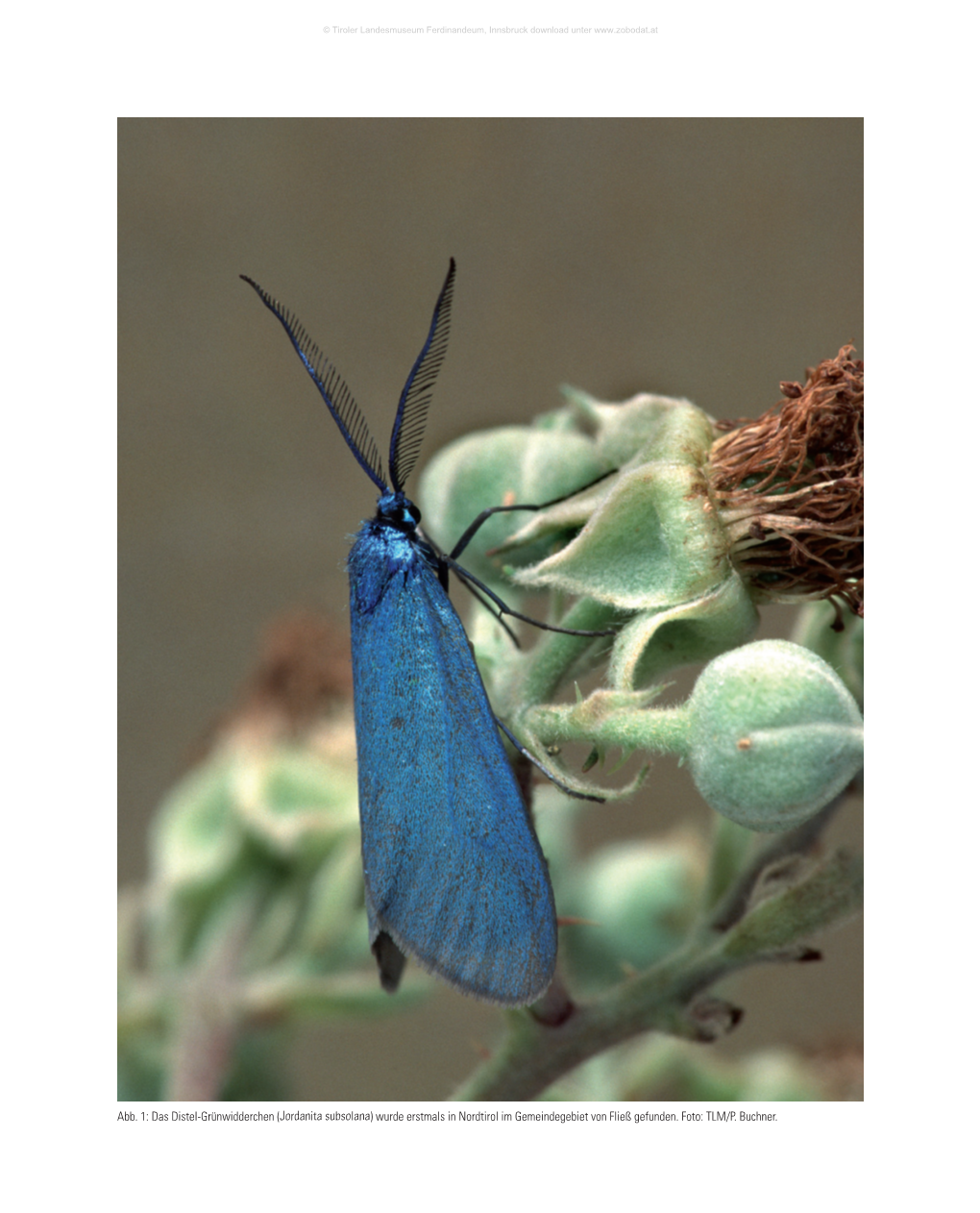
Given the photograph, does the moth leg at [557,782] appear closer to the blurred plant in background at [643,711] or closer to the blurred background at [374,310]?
the blurred plant in background at [643,711]

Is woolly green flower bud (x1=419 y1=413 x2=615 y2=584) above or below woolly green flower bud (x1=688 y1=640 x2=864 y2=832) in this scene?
above

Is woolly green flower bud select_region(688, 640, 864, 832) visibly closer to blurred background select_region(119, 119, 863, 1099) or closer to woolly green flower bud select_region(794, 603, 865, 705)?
woolly green flower bud select_region(794, 603, 865, 705)

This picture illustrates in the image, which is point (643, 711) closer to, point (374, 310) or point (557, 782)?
point (557, 782)

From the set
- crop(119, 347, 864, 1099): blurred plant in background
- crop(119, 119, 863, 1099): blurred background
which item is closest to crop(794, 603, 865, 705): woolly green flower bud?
crop(119, 347, 864, 1099): blurred plant in background

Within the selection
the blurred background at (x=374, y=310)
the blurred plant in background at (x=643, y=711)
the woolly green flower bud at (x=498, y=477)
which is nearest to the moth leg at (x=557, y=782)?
the blurred plant in background at (x=643, y=711)

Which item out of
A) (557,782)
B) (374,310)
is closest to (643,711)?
(557,782)
